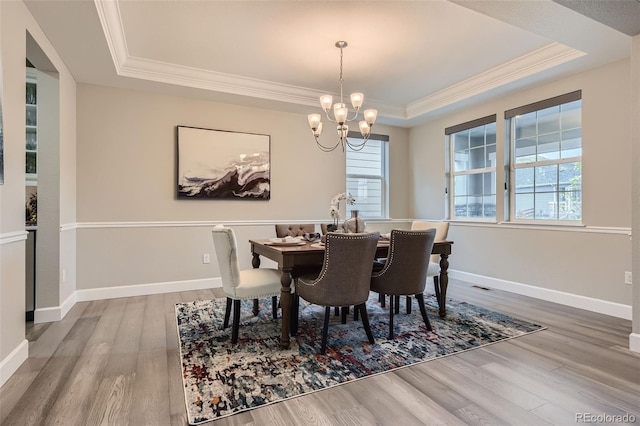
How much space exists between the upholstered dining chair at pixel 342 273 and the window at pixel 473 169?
2.90m

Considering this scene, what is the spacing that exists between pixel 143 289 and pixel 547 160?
498 centimetres

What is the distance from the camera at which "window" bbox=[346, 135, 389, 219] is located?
5400 mm

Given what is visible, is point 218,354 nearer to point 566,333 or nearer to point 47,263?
point 47,263

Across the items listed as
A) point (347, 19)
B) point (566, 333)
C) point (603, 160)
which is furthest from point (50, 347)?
point (603, 160)

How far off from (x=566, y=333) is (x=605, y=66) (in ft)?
8.55

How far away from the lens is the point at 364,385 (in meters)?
1.95

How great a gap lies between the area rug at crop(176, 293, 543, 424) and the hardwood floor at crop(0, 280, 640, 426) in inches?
3.4

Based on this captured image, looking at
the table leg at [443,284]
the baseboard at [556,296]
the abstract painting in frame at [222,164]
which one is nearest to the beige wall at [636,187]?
the baseboard at [556,296]

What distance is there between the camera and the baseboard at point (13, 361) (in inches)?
76.7

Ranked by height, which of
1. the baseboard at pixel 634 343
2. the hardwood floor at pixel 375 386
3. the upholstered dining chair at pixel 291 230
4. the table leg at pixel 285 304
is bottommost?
the hardwood floor at pixel 375 386

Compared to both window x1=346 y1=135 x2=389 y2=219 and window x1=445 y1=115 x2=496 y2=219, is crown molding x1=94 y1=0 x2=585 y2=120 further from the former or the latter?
window x1=346 y1=135 x2=389 y2=219

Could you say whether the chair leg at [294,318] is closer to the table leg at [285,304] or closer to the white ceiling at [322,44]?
the table leg at [285,304]

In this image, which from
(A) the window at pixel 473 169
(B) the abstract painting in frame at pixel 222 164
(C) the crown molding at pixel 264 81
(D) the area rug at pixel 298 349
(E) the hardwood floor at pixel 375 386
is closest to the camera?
(E) the hardwood floor at pixel 375 386

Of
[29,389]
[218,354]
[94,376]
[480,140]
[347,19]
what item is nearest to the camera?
[29,389]
